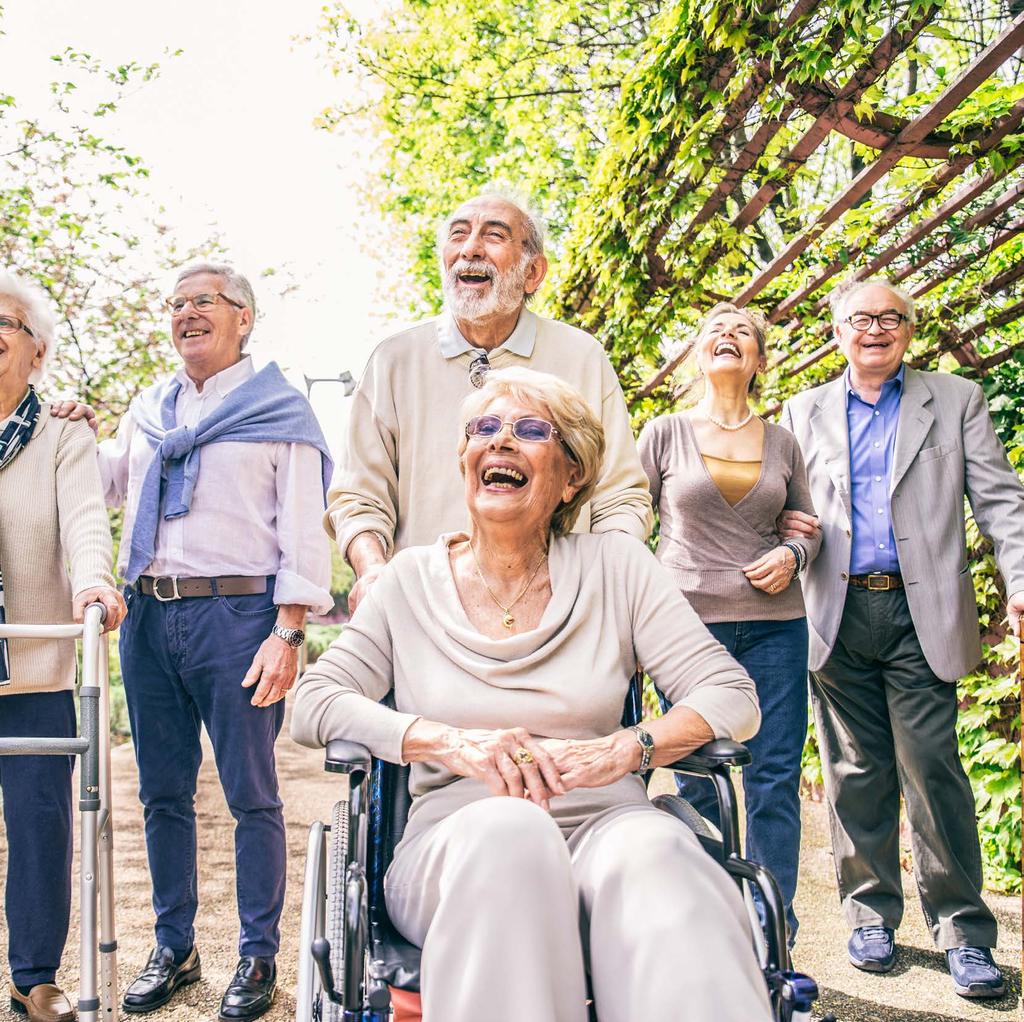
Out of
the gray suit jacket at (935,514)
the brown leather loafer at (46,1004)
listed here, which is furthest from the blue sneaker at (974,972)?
the brown leather loafer at (46,1004)

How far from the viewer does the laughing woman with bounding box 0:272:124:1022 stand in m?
2.86

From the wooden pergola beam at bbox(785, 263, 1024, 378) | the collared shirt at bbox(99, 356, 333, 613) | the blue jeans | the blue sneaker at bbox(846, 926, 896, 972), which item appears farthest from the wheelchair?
the wooden pergola beam at bbox(785, 263, 1024, 378)

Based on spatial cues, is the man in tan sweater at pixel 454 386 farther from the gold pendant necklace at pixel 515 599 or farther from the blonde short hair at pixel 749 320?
the blonde short hair at pixel 749 320

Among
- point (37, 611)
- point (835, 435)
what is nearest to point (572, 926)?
point (37, 611)

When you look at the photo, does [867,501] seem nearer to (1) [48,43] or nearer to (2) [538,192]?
(1) [48,43]

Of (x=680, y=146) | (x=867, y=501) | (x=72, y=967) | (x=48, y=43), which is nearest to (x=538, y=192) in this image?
(x=48, y=43)

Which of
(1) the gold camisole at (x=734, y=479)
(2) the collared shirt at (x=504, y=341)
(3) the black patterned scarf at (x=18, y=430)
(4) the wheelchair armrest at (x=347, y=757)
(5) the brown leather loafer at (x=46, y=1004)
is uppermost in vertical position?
(2) the collared shirt at (x=504, y=341)

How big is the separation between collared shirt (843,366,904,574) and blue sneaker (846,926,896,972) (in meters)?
1.10

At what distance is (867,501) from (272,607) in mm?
1807

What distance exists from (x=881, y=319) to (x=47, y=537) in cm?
247

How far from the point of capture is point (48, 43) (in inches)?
312

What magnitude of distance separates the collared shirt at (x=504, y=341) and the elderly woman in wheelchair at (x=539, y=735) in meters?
0.44

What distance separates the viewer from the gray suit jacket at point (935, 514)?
324cm

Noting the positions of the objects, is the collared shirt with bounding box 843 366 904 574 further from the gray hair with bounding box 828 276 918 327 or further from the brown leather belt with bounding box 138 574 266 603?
the brown leather belt with bounding box 138 574 266 603
